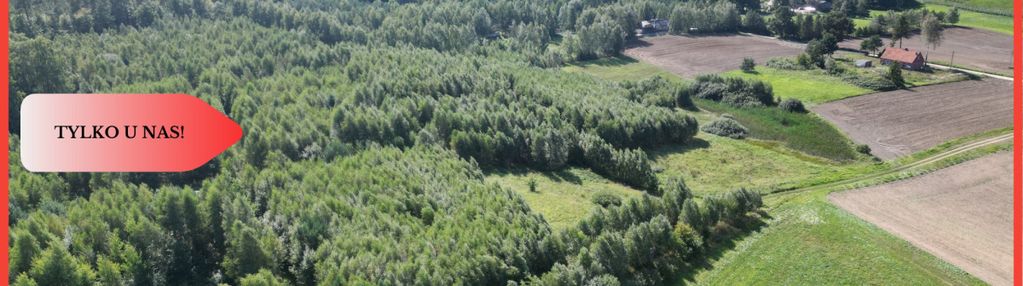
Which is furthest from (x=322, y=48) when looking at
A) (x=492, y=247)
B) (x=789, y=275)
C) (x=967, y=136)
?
(x=967, y=136)

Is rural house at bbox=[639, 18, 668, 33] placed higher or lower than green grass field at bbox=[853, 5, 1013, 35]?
lower

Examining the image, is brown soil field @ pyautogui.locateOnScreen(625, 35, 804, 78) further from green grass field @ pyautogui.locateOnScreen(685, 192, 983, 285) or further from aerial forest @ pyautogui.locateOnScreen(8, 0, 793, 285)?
green grass field @ pyautogui.locateOnScreen(685, 192, 983, 285)

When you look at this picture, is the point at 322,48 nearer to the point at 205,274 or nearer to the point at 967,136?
the point at 205,274

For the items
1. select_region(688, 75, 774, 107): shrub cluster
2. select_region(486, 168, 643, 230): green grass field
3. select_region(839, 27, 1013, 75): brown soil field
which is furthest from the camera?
select_region(839, 27, 1013, 75): brown soil field

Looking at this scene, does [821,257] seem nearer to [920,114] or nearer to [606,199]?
[606,199]

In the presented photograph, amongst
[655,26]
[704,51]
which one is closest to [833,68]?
[704,51]

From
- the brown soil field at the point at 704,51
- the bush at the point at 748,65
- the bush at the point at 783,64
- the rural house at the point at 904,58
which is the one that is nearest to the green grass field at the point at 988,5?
the brown soil field at the point at 704,51

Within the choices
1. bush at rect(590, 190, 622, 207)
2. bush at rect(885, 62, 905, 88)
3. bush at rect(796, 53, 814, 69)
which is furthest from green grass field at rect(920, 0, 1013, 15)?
bush at rect(590, 190, 622, 207)
